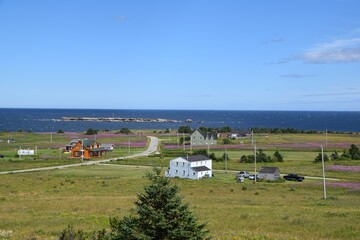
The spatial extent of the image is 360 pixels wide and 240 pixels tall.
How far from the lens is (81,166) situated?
70062 mm

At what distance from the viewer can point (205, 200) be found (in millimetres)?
35250

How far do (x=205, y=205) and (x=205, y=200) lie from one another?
3.92 metres

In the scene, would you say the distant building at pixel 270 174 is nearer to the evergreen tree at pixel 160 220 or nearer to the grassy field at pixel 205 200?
the grassy field at pixel 205 200

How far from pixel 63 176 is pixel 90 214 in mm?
32633

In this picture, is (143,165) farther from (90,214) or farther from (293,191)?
Result: (90,214)

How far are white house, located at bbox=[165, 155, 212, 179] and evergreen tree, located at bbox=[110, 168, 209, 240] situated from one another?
45733mm

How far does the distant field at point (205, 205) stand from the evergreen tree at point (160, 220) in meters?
5.04

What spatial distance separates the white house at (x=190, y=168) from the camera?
57.6 m

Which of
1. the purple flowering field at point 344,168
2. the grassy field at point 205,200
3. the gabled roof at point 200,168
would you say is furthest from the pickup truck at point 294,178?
the gabled roof at point 200,168

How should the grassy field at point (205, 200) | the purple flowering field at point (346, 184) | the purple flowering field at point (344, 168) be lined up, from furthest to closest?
1. the purple flowering field at point (344, 168)
2. the purple flowering field at point (346, 184)
3. the grassy field at point (205, 200)

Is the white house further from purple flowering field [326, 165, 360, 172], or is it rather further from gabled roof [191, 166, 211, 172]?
purple flowering field [326, 165, 360, 172]

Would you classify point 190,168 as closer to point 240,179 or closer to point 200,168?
point 200,168

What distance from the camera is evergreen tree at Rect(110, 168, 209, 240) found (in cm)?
1111

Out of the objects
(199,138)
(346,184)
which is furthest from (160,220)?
(199,138)
